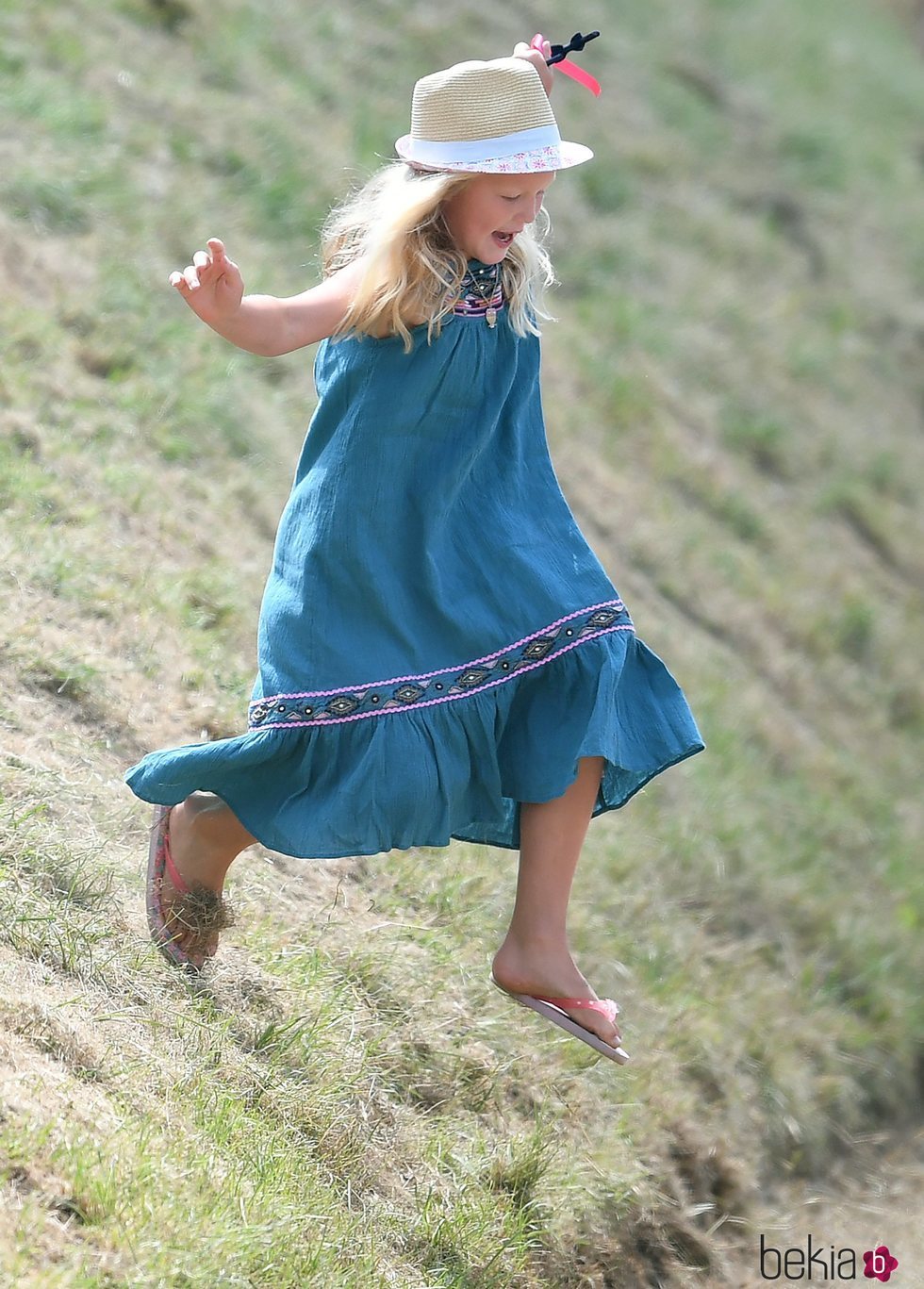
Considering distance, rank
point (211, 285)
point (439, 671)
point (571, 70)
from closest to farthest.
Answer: point (211, 285) < point (439, 671) < point (571, 70)

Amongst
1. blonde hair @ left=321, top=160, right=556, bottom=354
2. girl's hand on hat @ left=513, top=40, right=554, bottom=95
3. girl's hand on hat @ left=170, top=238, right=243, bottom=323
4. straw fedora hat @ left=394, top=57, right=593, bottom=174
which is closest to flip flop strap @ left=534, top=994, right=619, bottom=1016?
blonde hair @ left=321, top=160, right=556, bottom=354

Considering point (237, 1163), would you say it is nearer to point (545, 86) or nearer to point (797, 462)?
point (545, 86)

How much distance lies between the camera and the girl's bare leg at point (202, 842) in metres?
2.88

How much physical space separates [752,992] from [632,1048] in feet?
2.76

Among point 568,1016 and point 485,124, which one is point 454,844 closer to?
point 568,1016

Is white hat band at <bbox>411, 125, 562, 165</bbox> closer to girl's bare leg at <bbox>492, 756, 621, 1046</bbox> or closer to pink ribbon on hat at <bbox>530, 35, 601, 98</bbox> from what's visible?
pink ribbon on hat at <bbox>530, 35, 601, 98</bbox>

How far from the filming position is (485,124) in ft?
8.93

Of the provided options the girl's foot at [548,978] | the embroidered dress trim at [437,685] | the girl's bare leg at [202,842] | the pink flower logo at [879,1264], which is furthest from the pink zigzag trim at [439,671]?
the pink flower logo at [879,1264]

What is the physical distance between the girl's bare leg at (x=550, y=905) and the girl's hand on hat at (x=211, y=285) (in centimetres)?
100

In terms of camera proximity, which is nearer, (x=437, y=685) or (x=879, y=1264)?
(x=437, y=685)

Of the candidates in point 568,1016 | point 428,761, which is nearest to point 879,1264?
point 568,1016

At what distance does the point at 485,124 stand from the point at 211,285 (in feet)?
1.84

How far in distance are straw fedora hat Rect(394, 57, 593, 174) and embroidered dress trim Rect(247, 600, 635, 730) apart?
79 cm

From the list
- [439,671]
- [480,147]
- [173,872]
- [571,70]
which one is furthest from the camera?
[571,70]
